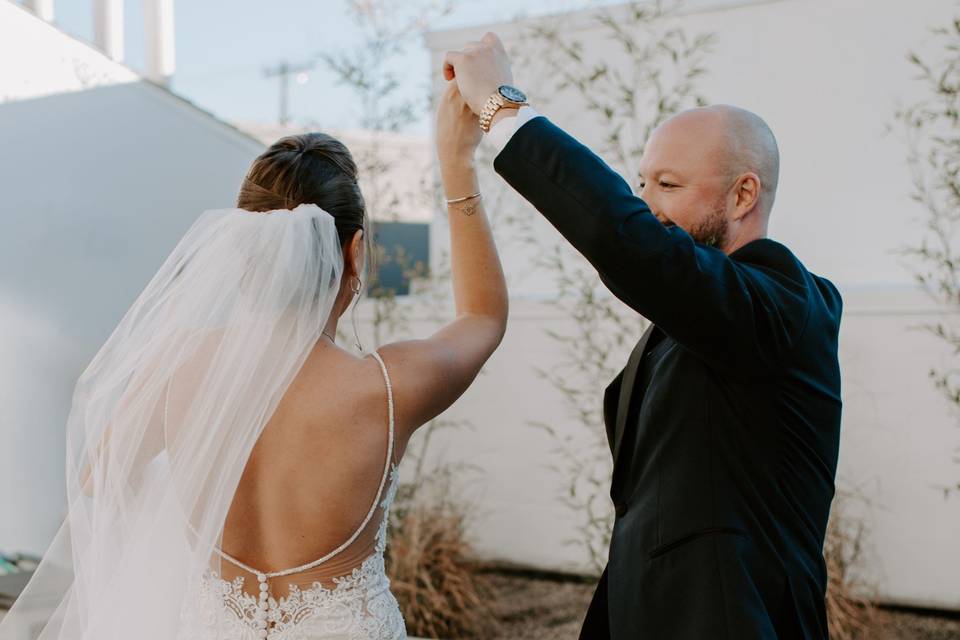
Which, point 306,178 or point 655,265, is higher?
point 306,178

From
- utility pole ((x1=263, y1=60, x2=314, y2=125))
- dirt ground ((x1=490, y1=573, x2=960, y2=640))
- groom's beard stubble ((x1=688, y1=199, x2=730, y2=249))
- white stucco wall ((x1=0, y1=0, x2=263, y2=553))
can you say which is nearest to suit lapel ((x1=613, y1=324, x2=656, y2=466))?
groom's beard stubble ((x1=688, y1=199, x2=730, y2=249))

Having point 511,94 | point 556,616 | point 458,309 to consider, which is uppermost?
point 511,94

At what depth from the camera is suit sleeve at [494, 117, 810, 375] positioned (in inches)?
49.9

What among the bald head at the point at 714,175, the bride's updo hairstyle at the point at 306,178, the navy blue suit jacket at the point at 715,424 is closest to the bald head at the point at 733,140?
the bald head at the point at 714,175

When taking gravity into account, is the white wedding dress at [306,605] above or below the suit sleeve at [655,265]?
below

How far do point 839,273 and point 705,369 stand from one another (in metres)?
3.83

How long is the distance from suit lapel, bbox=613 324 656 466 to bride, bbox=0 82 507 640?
26cm

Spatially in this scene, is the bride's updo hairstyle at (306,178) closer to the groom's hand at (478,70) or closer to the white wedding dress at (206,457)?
the white wedding dress at (206,457)

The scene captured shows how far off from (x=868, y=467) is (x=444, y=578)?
210 centimetres

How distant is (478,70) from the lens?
1452mm

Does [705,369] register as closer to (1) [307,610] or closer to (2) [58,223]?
(1) [307,610]

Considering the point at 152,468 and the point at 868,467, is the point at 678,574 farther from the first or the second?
the point at 868,467

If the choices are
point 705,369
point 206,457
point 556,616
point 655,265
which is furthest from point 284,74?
point 655,265

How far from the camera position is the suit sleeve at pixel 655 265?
1.27m
